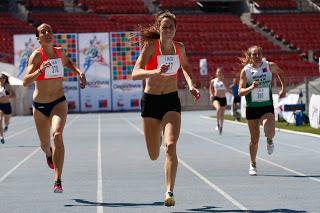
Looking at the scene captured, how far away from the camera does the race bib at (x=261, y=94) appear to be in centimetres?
1157

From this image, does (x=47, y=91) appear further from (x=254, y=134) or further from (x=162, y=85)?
(x=254, y=134)

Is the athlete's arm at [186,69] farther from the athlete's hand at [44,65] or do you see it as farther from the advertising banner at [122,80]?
the advertising banner at [122,80]

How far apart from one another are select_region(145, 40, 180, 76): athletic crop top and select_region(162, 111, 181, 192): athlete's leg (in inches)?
17.7

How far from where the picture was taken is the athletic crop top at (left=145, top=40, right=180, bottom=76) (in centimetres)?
822

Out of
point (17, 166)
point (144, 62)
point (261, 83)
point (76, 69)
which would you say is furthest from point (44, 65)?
point (17, 166)

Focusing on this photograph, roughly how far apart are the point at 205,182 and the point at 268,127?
1.58 m

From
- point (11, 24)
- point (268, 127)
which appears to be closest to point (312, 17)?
point (11, 24)

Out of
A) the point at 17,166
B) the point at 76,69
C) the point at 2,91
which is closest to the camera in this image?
the point at 76,69

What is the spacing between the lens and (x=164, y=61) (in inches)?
324

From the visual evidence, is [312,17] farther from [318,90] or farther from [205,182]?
[205,182]

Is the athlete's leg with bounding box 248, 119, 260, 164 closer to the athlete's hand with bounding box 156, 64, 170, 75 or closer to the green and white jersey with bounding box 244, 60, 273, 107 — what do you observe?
the green and white jersey with bounding box 244, 60, 273, 107

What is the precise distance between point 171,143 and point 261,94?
3.96 metres

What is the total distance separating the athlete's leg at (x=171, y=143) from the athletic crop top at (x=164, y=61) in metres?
0.45

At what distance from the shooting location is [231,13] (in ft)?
224
